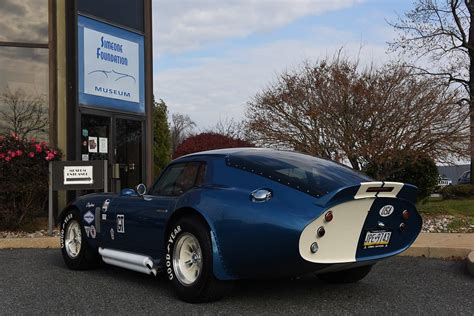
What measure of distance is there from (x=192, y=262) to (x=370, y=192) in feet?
5.78

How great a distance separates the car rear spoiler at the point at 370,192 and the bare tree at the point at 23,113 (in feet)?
28.1

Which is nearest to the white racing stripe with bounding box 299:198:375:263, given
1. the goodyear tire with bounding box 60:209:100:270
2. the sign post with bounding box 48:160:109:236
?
the goodyear tire with bounding box 60:209:100:270

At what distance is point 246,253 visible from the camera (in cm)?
476

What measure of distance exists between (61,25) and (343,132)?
20.6ft

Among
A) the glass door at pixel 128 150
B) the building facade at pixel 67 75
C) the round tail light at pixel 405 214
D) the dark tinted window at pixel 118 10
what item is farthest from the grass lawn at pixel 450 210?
the dark tinted window at pixel 118 10

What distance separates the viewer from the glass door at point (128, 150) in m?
12.8

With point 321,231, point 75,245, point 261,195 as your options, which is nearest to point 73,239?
point 75,245

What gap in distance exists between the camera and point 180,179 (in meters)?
5.83

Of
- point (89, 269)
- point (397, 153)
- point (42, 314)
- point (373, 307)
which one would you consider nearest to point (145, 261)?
point (42, 314)

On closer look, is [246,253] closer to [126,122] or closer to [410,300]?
[410,300]

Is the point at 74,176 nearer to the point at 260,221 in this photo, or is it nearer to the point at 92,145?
the point at 92,145

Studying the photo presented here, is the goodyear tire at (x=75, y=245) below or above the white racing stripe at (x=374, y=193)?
below

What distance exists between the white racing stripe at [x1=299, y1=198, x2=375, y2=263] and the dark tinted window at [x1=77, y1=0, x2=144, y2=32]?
9.11m

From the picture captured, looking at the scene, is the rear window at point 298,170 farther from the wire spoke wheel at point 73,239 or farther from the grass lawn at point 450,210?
the grass lawn at point 450,210
